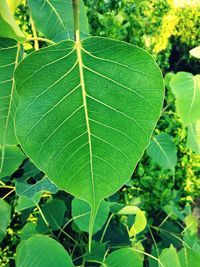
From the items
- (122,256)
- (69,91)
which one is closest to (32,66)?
(69,91)

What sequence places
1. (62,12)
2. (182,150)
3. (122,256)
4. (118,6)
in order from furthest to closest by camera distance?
1. (182,150)
2. (118,6)
3. (122,256)
4. (62,12)

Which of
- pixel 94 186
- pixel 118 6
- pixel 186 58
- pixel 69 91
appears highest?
pixel 69 91

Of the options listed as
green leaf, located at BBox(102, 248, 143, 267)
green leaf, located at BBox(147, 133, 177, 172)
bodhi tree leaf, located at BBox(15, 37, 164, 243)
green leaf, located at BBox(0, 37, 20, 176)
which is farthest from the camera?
green leaf, located at BBox(147, 133, 177, 172)

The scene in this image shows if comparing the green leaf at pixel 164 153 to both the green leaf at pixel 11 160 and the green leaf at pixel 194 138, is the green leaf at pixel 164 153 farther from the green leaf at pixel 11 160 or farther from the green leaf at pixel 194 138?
the green leaf at pixel 11 160

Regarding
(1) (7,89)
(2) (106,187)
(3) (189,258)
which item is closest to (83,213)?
(3) (189,258)

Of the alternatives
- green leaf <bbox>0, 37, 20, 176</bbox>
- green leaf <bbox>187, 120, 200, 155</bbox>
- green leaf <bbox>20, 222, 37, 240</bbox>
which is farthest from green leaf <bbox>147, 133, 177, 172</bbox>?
green leaf <bbox>0, 37, 20, 176</bbox>

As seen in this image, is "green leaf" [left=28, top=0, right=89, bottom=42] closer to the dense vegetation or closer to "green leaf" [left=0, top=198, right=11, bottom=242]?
the dense vegetation

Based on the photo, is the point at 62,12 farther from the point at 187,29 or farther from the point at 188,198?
the point at 187,29
